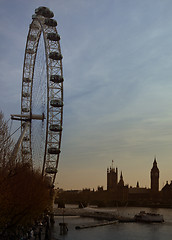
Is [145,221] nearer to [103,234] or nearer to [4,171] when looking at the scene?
[103,234]

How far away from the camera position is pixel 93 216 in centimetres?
7400

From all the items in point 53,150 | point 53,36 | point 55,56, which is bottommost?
point 53,150

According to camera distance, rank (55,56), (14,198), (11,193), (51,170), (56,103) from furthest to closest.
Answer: (51,170), (56,103), (55,56), (14,198), (11,193)

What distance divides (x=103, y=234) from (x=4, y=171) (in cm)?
2718

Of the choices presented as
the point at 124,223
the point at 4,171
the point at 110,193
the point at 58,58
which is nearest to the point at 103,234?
the point at 124,223

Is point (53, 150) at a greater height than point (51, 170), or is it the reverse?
point (53, 150)

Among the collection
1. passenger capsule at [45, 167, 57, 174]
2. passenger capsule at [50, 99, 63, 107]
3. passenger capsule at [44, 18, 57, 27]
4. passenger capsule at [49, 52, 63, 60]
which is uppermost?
passenger capsule at [44, 18, 57, 27]

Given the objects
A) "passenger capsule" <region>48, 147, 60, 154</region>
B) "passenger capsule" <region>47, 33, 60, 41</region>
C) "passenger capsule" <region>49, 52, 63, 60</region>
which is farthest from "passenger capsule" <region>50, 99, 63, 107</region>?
"passenger capsule" <region>47, 33, 60, 41</region>

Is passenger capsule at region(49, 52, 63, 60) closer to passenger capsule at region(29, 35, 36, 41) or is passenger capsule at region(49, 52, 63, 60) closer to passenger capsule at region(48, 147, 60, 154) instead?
passenger capsule at region(29, 35, 36, 41)

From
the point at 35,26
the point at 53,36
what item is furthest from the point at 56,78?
the point at 35,26

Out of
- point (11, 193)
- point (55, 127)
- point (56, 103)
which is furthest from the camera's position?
point (55, 127)

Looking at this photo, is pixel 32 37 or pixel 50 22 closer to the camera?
pixel 50 22

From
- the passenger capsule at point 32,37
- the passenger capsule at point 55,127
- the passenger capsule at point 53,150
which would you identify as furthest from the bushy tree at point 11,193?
the passenger capsule at point 32,37

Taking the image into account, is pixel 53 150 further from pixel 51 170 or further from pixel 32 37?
pixel 32 37
